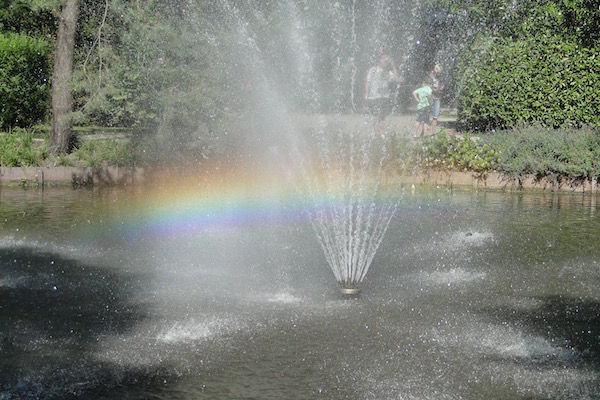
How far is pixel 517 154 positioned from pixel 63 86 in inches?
295

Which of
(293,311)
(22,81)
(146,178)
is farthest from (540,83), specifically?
(22,81)

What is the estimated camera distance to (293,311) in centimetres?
713

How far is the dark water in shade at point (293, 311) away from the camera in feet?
18.2

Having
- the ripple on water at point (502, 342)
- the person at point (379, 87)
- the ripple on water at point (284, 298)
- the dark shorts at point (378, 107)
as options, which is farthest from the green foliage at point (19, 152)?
the ripple on water at point (502, 342)

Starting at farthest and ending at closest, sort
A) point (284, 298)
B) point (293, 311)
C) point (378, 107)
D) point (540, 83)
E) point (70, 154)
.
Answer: point (378, 107)
point (540, 83)
point (70, 154)
point (284, 298)
point (293, 311)

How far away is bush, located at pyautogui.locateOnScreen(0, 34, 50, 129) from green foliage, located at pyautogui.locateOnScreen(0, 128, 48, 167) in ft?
9.96

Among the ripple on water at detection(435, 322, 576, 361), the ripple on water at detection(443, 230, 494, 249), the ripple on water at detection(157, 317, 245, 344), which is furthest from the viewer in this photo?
the ripple on water at detection(443, 230, 494, 249)

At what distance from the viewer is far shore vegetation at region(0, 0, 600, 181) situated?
45.3 feet

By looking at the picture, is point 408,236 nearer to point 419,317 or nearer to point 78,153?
point 419,317

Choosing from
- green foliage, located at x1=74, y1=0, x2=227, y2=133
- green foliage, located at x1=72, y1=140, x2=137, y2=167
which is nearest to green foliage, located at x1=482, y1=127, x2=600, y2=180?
green foliage, located at x1=74, y1=0, x2=227, y2=133

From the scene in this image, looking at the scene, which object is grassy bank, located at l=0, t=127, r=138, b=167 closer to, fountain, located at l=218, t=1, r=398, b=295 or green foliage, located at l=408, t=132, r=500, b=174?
fountain, located at l=218, t=1, r=398, b=295

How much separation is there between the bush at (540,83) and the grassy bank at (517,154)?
1376mm

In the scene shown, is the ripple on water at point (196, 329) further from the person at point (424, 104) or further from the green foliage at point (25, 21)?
the green foliage at point (25, 21)

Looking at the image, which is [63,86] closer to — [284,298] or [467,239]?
[467,239]
